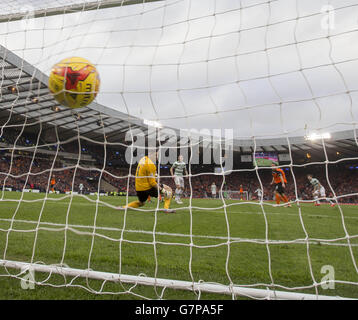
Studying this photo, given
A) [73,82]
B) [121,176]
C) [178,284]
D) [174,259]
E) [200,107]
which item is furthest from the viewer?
[121,176]

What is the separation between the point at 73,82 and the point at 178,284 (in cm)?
250

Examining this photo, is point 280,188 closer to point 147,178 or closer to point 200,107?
point 147,178

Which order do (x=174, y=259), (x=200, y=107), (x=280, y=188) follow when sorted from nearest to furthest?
(x=174, y=259), (x=200, y=107), (x=280, y=188)

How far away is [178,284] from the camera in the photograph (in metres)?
2.10

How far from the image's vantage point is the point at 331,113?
9.12 feet

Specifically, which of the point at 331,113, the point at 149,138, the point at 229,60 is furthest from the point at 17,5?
the point at 149,138

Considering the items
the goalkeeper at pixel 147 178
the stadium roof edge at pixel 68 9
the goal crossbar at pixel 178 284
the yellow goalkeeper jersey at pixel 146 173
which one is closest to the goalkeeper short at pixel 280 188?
the goalkeeper at pixel 147 178

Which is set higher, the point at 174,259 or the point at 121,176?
the point at 121,176

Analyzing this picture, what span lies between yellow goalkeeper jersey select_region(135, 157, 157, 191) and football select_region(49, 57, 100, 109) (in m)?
1.75

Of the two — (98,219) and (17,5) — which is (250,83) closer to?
(98,219)

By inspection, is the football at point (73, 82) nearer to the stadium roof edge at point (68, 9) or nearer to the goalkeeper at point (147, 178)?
the stadium roof edge at point (68, 9)

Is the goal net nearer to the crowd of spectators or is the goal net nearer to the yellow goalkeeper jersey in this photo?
the yellow goalkeeper jersey

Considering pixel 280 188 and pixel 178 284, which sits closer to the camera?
pixel 178 284

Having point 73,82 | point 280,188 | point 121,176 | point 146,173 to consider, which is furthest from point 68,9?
point 121,176
